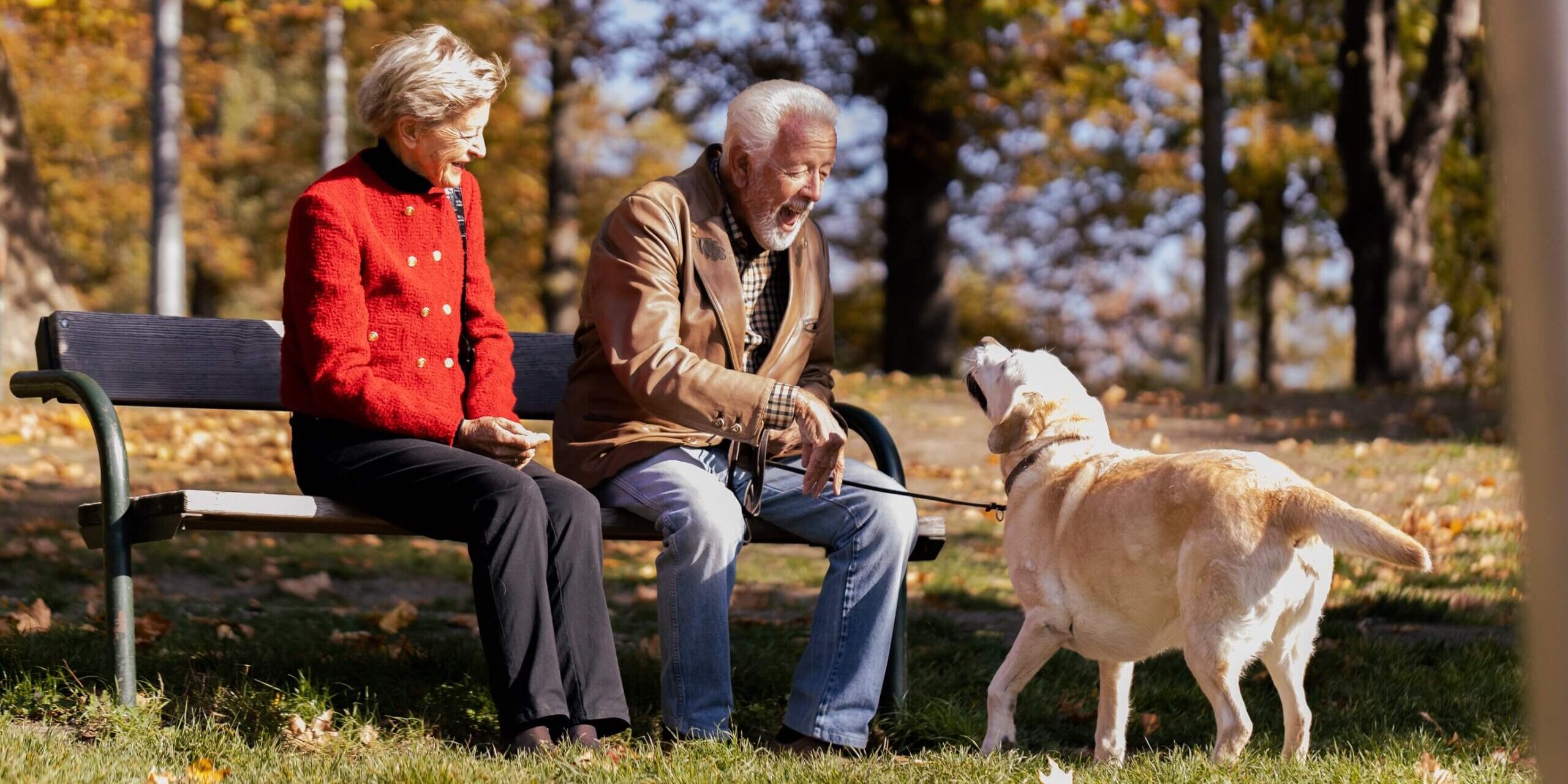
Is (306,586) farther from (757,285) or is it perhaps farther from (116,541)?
(757,285)

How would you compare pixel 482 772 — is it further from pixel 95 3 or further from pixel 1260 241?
pixel 1260 241

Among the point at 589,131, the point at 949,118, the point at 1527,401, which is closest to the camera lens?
the point at 1527,401

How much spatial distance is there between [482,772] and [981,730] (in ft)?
5.04

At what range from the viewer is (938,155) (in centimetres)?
1772

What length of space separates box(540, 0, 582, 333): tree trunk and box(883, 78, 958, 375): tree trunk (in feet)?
14.8

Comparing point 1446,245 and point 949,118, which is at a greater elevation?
point 949,118

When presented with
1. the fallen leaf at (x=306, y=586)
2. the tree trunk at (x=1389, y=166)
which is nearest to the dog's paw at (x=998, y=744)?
the fallen leaf at (x=306, y=586)

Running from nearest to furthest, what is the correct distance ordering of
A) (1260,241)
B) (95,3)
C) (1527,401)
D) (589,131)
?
(1527,401) → (95,3) → (1260,241) → (589,131)

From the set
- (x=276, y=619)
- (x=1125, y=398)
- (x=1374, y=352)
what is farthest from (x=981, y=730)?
(x=1374, y=352)

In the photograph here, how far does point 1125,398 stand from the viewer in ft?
41.9

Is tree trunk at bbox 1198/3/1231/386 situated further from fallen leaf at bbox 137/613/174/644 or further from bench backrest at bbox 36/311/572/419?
bench backrest at bbox 36/311/572/419

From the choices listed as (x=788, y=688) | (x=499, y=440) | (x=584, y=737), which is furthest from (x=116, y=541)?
(x=788, y=688)

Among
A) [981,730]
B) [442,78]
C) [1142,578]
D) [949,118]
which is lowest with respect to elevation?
[981,730]

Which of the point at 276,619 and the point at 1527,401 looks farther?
the point at 276,619
